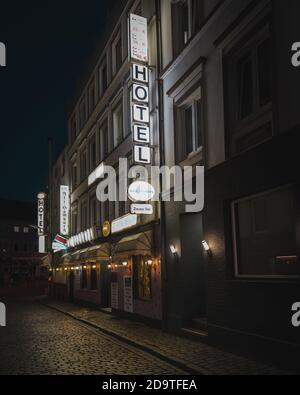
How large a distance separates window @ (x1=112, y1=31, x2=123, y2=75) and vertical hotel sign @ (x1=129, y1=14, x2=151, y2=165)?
14.4 ft

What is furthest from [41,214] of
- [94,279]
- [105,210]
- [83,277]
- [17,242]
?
[17,242]

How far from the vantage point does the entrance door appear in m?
13.8

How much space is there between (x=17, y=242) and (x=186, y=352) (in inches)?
3082

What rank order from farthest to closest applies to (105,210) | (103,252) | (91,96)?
1. (91,96)
2. (105,210)
3. (103,252)

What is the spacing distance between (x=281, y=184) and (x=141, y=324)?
8.91m

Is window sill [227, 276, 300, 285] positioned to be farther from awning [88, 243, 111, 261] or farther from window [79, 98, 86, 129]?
window [79, 98, 86, 129]

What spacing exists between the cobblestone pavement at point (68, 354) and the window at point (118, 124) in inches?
329

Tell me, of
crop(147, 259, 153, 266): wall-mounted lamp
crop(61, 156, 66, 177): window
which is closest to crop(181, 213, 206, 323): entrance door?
crop(147, 259, 153, 266): wall-mounted lamp

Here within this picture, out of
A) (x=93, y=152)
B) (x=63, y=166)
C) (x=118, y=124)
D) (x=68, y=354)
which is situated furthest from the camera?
(x=63, y=166)

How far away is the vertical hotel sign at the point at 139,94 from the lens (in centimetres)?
1578

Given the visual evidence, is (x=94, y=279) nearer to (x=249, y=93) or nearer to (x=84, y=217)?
(x=84, y=217)

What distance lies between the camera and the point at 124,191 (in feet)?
65.8

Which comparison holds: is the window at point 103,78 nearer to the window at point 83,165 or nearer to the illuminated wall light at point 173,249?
the window at point 83,165

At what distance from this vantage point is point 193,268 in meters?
14.0
